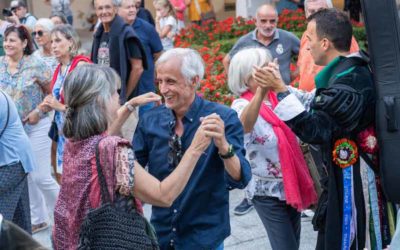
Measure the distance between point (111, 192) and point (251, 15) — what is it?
10769 mm

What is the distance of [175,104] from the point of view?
3.54 m

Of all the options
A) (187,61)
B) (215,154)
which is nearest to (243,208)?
(215,154)

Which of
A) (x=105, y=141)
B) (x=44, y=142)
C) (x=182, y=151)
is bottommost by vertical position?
(x=44, y=142)

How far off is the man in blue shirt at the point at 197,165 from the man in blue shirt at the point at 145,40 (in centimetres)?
346

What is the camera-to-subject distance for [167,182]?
306cm

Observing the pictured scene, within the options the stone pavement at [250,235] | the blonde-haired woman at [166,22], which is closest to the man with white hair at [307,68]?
the stone pavement at [250,235]

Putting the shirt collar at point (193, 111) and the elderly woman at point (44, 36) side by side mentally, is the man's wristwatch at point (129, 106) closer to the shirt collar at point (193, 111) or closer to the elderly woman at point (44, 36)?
the shirt collar at point (193, 111)

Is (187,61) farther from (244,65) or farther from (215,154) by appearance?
(244,65)

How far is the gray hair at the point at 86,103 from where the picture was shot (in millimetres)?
3043

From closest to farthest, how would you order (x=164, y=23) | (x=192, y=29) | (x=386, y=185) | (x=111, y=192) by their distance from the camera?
(x=111, y=192)
(x=386, y=185)
(x=164, y=23)
(x=192, y=29)

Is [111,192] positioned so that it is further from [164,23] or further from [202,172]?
[164,23]

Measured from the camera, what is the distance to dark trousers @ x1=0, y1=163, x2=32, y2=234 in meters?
4.42

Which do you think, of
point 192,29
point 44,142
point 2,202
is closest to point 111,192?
point 2,202

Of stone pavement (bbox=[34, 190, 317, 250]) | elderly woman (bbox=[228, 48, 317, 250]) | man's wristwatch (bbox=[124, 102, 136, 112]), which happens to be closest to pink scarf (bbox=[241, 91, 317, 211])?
elderly woman (bbox=[228, 48, 317, 250])
